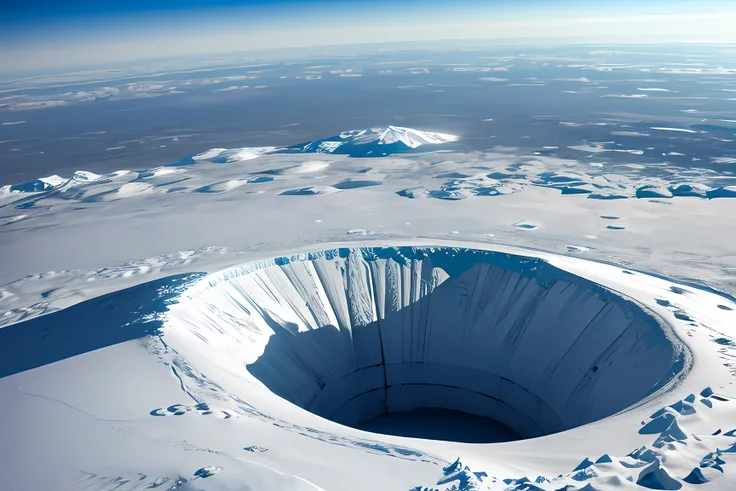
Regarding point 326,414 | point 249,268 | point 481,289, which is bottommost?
point 326,414

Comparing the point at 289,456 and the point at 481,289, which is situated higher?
the point at 289,456

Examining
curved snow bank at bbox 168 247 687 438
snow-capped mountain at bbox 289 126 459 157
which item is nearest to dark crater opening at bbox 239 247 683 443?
curved snow bank at bbox 168 247 687 438

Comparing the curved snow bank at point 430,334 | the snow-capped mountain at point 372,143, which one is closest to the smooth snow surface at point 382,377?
the curved snow bank at point 430,334

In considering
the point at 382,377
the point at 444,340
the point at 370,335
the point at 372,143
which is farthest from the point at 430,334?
the point at 372,143

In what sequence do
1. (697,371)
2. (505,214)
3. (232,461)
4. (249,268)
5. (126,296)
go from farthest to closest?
(505,214), (249,268), (126,296), (697,371), (232,461)

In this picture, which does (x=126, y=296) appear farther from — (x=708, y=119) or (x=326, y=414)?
(x=708, y=119)

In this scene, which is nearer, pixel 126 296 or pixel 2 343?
pixel 2 343

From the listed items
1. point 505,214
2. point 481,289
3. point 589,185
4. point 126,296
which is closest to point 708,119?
point 589,185

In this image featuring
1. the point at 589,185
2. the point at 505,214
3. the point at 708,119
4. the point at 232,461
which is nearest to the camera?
the point at 232,461
